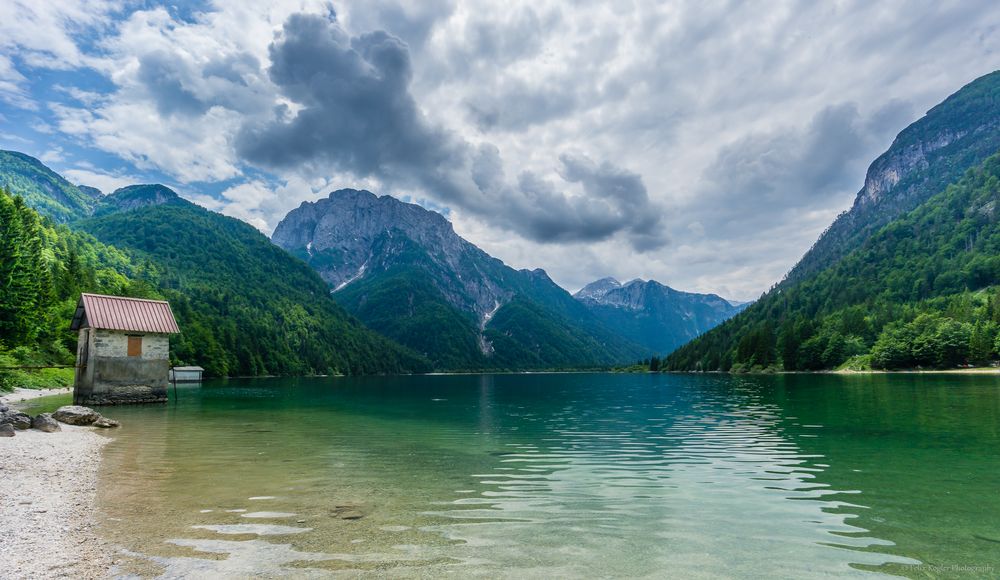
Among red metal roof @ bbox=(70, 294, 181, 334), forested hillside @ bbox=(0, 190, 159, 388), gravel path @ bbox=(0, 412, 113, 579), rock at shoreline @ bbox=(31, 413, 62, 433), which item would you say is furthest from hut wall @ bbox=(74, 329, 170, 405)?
gravel path @ bbox=(0, 412, 113, 579)

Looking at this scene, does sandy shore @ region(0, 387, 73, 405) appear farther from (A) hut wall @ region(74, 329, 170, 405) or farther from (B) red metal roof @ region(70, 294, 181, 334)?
(B) red metal roof @ region(70, 294, 181, 334)

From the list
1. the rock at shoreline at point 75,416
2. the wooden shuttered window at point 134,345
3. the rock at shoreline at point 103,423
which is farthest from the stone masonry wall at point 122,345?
the rock at shoreline at point 103,423

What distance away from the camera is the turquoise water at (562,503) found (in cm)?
1028

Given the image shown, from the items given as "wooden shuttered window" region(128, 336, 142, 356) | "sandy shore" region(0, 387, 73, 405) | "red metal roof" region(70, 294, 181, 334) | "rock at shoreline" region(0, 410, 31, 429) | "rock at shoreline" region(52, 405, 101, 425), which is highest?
"red metal roof" region(70, 294, 181, 334)

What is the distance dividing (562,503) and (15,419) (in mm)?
31665

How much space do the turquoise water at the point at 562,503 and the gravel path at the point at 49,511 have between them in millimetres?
612

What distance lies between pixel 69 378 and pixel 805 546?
9849 centimetres

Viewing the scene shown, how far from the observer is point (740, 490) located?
17438 mm

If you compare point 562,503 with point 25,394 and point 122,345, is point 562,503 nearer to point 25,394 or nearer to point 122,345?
point 122,345

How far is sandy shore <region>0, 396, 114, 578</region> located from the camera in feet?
31.6

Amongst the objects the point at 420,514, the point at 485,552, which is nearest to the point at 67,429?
the point at 420,514

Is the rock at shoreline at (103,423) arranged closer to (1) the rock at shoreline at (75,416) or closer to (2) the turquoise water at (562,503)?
(1) the rock at shoreline at (75,416)

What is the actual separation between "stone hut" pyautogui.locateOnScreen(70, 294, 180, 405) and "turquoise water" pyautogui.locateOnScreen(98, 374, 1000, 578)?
81.9 ft

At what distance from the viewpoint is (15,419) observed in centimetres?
2820
